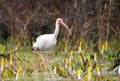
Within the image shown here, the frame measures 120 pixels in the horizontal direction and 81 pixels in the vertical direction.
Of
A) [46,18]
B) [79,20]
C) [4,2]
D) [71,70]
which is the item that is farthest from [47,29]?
[71,70]

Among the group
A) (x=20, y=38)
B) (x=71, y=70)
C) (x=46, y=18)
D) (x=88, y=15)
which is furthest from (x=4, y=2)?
(x=71, y=70)

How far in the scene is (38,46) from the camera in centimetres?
1376

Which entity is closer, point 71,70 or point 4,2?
point 71,70

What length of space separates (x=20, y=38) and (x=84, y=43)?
5.02 feet

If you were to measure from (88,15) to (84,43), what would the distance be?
3132 millimetres

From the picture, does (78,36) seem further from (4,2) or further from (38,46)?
(4,2)

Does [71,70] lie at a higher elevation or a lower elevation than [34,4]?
lower

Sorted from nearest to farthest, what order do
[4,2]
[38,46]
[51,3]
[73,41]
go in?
[38,46] → [73,41] → [4,2] → [51,3]

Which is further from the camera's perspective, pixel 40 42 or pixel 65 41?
pixel 65 41

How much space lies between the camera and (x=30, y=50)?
565 inches

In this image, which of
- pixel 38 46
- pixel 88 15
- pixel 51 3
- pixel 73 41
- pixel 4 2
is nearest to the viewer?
pixel 38 46

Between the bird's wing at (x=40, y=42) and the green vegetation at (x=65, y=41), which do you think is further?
the bird's wing at (x=40, y=42)

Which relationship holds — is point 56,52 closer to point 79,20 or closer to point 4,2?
point 79,20

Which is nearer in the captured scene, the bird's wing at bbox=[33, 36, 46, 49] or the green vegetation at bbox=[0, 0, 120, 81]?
the green vegetation at bbox=[0, 0, 120, 81]
